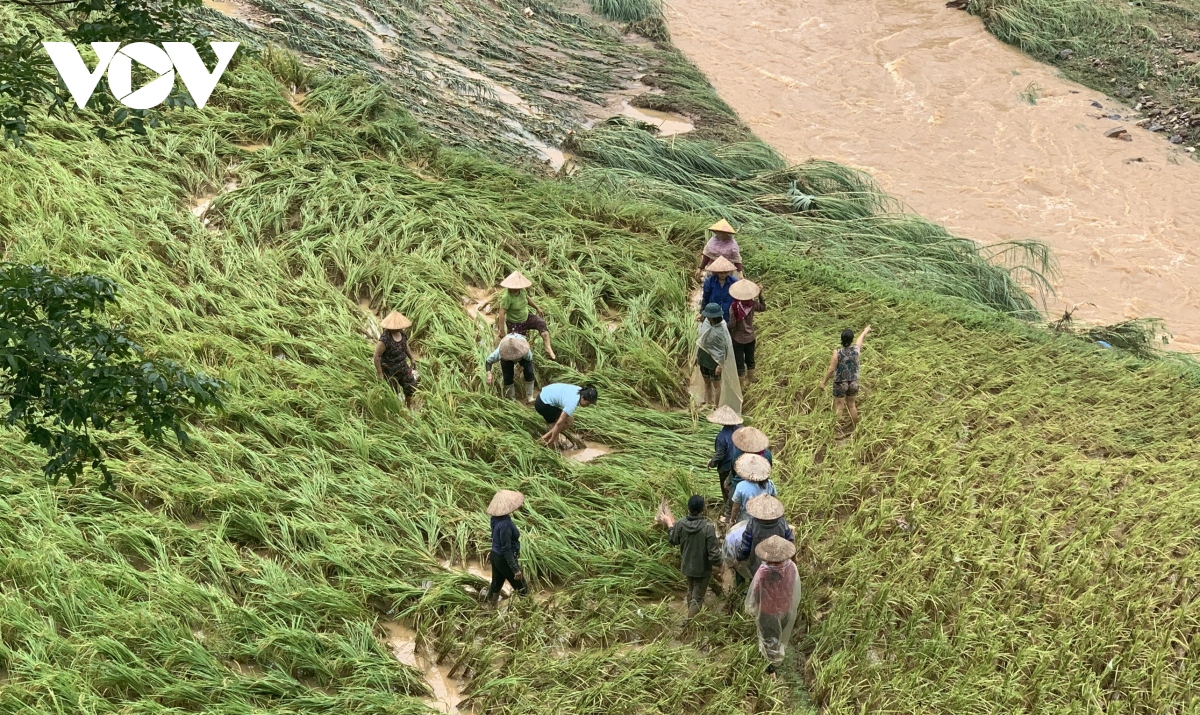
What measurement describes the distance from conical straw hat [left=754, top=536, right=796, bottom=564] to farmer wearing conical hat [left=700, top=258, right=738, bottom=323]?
8.89ft

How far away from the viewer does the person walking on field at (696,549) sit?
16.3ft

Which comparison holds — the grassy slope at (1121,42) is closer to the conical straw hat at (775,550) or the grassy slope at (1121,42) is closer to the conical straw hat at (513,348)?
the conical straw hat at (513,348)

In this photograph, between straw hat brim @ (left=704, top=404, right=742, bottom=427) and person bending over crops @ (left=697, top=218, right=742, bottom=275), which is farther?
person bending over crops @ (left=697, top=218, right=742, bottom=275)

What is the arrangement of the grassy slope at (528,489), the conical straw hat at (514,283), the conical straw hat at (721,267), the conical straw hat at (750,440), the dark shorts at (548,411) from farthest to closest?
the conical straw hat at (721,267) → the conical straw hat at (514,283) → the dark shorts at (548,411) → the conical straw hat at (750,440) → the grassy slope at (528,489)

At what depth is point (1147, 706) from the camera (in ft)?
14.8

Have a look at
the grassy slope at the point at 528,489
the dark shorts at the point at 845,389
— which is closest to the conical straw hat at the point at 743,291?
the grassy slope at the point at 528,489

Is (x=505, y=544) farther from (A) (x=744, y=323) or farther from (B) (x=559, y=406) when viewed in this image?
(A) (x=744, y=323)

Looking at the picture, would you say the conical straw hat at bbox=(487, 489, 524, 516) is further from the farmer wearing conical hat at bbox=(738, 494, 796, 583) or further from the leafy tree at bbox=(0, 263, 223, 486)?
the leafy tree at bbox=(0, 263, 223, 486)

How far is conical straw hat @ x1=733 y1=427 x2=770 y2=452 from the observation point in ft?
17.9

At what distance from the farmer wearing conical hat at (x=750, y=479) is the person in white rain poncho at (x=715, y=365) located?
1.28 meters

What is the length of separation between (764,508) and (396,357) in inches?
115

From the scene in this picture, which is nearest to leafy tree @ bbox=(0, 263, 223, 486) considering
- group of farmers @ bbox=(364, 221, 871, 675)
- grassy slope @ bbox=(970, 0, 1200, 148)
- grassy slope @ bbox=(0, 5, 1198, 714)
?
grassy slope @ bbox=(0, 5, 1198, 714)

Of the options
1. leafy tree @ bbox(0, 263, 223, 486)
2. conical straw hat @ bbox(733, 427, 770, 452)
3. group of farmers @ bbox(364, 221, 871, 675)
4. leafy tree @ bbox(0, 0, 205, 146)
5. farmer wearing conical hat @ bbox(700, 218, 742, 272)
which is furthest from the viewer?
farmer wearing conical hat @ bbox(700, 218, 742, 272)

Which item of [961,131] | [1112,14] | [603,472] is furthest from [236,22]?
[1112,14]
